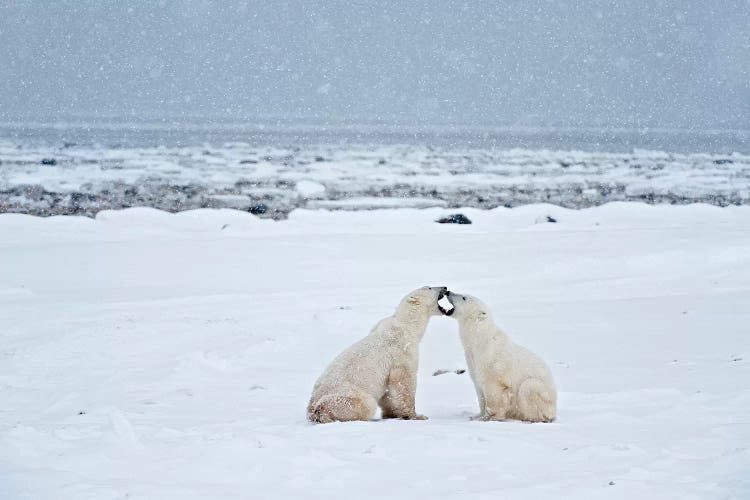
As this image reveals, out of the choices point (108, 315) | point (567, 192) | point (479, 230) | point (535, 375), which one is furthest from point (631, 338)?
point (567, 192)

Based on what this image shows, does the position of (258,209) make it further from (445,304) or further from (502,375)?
(502,375)

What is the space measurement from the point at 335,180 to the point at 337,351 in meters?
22.0

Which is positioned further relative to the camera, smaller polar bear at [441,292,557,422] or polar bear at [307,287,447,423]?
smaller polar bear at [441,292,557,422]

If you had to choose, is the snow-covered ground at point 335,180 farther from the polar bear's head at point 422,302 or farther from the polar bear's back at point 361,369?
the polar bear's back at point 361,369

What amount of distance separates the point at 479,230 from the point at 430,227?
968mm

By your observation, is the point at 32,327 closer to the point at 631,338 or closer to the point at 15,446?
the point at 15,446

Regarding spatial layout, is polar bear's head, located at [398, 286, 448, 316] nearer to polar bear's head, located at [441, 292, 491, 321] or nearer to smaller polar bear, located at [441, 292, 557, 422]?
polar bear's head, located at [441, 292, 491, 321]

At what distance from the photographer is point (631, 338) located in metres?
8.65

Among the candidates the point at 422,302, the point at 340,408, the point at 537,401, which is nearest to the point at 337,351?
the point at 422,302

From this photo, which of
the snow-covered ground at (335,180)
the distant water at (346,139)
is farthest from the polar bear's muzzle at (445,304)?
the distant water at (346,139)

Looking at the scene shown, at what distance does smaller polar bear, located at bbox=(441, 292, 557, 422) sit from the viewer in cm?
556

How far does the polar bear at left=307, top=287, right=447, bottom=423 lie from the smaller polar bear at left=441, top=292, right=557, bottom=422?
Result: 347 mm

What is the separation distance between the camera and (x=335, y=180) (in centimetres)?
3023

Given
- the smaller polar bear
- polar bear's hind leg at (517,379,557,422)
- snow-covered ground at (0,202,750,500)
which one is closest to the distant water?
snow-covered ground at (0,202,750,500)
